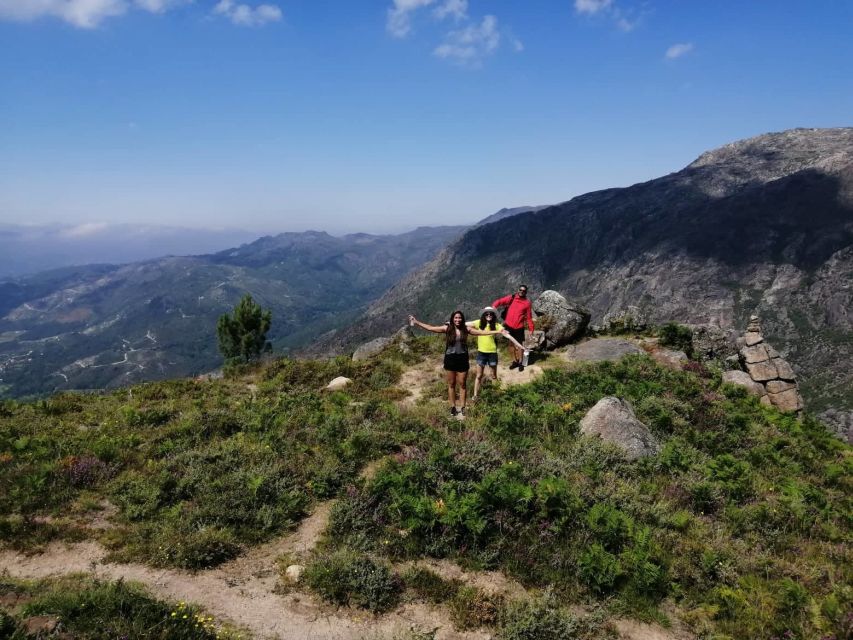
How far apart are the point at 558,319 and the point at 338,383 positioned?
13407mm

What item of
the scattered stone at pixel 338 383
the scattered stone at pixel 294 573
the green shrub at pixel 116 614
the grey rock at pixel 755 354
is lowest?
the grey rock at pixel 755 354

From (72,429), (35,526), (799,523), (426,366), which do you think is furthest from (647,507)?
(72,429)

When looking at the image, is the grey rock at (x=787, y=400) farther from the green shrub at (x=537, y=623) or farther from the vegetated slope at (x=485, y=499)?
the green shrub at (x=537, y=623)

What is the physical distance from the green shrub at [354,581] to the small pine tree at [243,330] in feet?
211

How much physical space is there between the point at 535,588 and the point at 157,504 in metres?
7.92

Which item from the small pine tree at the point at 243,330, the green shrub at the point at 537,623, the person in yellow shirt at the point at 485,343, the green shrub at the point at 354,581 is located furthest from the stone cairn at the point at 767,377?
the small pine tree at the point at 243,330

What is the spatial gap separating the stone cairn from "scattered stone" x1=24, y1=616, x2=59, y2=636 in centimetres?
2433

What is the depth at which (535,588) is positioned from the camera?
786cm

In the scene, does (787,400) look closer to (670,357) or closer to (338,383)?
(670,357)

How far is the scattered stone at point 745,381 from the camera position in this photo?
2147cm

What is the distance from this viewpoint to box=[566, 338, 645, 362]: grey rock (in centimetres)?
2369

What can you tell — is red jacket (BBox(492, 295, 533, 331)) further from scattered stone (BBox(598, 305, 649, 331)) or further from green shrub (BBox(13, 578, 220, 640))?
green shrub (BBox(13, 578, 220, 640))

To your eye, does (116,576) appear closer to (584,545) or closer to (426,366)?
(584,545)

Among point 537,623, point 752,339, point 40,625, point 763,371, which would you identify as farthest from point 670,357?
point 40,625
